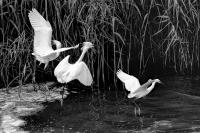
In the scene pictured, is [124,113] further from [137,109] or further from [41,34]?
[41,34]

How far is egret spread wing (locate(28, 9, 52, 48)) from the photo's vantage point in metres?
3.73

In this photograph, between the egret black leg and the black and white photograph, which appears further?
the egret black leg

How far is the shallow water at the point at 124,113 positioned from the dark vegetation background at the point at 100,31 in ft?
0.66

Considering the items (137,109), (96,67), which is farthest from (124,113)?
(96,67)

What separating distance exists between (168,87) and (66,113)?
1035 mm

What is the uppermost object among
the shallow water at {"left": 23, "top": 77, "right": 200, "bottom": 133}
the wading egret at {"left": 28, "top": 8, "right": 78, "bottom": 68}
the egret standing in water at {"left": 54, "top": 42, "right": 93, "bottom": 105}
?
the wading egret at {"left": 28, "top": 8, "right": 78, "bottom": 68}

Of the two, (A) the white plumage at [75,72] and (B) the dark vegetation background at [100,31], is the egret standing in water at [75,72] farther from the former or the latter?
(B) the dark vegetation background at [100,31]

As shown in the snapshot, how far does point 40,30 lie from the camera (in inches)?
147

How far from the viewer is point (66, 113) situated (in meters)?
3.66

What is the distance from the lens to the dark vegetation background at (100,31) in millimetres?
4008

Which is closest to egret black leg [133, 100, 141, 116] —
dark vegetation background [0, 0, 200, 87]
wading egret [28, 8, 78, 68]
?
dark vegetation background [0, 0, 200, 87]

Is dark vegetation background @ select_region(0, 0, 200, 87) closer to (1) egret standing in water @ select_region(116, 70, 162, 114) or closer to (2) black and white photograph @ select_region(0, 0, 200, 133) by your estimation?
(2) black and white photograph @ select_region(0, 0, 200, 133)

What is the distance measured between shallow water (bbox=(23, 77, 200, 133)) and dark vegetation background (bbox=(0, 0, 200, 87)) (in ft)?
0.66

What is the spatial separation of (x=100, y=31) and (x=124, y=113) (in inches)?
30.2
